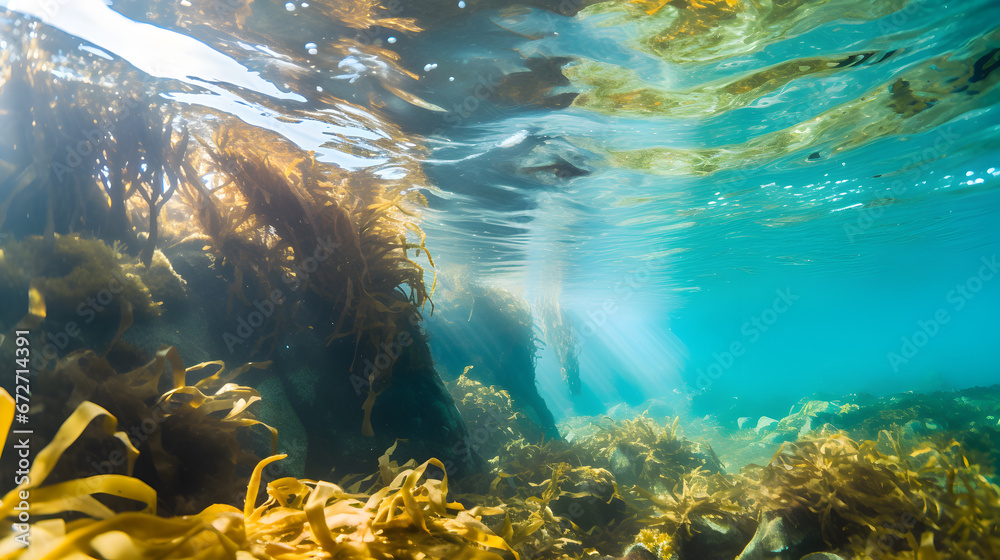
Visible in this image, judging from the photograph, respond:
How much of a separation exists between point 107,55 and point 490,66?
5.16 meters

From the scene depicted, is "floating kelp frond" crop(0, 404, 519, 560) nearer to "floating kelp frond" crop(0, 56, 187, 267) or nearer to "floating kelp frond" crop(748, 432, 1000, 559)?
"floating kelp frond" crop(0, 56, 187, 267)

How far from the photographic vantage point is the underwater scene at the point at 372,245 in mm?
2148

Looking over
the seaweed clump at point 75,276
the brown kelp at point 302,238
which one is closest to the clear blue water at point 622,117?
the brown kelp at point 302,238

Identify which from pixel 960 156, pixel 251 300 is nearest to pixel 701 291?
pixel 960 156

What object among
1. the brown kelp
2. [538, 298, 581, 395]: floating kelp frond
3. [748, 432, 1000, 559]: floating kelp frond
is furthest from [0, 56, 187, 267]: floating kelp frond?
[538, 298, 581, 395]: floating kelp frond

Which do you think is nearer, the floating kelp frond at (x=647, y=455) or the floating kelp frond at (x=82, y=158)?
the floating kelp frond at (x=82, y=158)

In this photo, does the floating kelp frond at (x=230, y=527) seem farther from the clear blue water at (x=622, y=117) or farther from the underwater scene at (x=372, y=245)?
the clear blue water at (x=622, y=117)

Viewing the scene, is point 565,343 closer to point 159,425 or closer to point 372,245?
point 372,245

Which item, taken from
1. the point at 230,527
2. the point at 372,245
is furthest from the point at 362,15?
the point at 230,527

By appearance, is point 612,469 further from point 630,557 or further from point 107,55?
point 107,55

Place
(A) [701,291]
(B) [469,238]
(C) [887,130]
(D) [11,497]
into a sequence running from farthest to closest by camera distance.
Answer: (A) [701,291] < (B) [469,238] < (C) [887,130] < (D) [11,497]

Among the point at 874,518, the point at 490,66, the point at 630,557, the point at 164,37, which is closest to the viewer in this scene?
the point at 874,518

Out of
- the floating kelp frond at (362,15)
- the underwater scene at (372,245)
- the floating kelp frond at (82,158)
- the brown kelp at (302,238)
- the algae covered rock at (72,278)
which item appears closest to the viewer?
the underwater scene at (372,245)

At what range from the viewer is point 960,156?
11.7m
